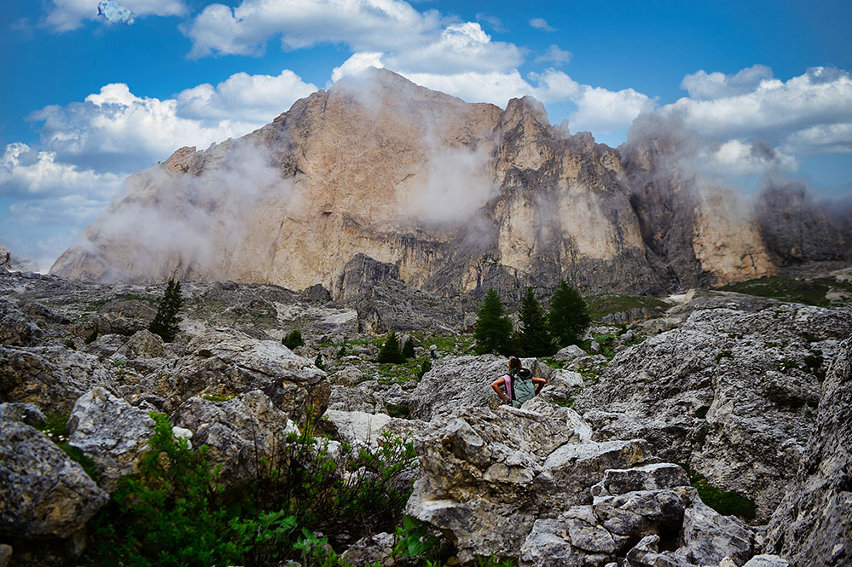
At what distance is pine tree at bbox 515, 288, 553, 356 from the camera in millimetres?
42906

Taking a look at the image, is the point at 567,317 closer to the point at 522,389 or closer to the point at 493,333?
the point at 493,333

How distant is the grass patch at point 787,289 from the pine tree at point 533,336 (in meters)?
164

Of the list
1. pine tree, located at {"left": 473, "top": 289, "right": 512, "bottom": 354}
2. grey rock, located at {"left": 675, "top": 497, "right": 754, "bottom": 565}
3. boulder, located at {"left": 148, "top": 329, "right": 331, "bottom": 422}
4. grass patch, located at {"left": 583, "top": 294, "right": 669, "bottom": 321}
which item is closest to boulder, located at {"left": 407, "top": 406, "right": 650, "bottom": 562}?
grey rock, located at {"left": 675, "top": 497, "right": 754, "bottom": 565}

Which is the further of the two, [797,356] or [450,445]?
[797,356]

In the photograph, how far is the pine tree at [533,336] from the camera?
42.9 meters

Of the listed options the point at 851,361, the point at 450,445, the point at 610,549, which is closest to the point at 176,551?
the point at 450,445

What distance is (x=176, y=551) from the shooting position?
472cm

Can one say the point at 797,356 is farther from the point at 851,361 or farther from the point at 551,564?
the point at 551,564

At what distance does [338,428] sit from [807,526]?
899 cm

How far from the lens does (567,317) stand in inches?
1967

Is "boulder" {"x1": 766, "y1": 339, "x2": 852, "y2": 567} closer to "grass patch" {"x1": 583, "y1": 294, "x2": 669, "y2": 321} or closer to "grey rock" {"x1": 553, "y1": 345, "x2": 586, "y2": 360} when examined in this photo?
"grey rock" {"x1": 553, "y1": 345, "x2": 586, "y2": 360}

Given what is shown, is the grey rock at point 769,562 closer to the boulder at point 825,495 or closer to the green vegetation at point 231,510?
the boulder at point 825,495

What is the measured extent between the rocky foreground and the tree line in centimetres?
2874

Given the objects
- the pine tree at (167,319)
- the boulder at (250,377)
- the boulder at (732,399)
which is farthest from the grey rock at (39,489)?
the pine tree at (167,319)
